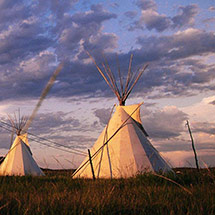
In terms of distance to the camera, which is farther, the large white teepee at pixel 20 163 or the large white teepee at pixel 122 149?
the large white teepee at pixel 20 163

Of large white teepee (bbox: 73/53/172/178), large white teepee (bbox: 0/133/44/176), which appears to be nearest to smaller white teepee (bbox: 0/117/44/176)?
large white teepee (bbox: 0/133/44/176)

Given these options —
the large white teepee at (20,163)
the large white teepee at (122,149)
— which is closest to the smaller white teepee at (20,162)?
the large white teepee at (20,163)

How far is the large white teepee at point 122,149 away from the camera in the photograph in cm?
689

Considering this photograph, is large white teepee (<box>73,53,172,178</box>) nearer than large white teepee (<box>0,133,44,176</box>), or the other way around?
large white teepee (<box>73,53,172,178</box>)

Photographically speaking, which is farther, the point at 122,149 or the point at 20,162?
the point at 20,162

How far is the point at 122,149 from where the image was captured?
710 cm

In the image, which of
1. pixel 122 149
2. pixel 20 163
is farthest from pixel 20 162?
pixel 122 149

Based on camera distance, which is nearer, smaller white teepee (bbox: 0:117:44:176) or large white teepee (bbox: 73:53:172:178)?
large white teepee (bbox: 73:53:172:178)

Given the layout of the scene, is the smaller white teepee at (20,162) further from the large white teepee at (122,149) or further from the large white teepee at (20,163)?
the large white teepee at (122,149)

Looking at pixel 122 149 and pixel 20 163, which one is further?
pixel 20 163

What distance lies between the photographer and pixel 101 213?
219cm

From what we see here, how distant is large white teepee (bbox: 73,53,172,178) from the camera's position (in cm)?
689

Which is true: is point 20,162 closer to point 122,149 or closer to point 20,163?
point 20,163

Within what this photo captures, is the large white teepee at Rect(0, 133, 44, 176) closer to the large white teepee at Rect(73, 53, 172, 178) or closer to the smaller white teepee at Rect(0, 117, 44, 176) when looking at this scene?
the smaller white teepee at Rect(0, 117, 44, 176)
